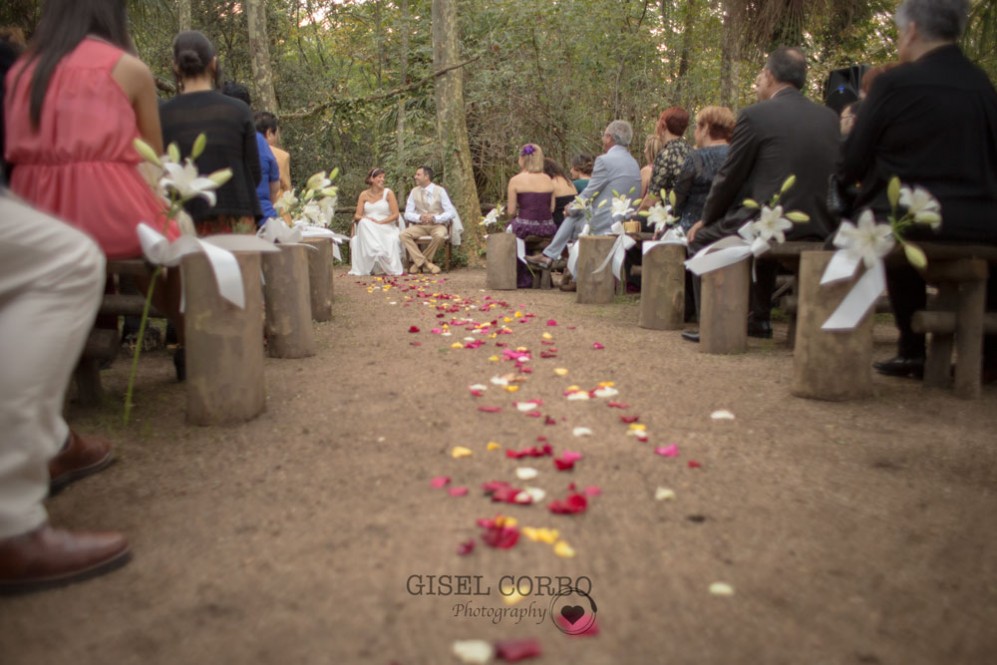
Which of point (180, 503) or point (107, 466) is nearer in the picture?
point (180, 503)

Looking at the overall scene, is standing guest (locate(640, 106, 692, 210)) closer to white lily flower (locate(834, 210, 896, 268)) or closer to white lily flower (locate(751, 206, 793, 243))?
white lily flower (locate(751, 206, 793, 243))

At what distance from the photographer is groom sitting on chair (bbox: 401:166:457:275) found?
11.9 meters

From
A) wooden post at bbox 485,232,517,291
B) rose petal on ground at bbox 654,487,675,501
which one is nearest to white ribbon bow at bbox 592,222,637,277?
wooden post at bbox 485,232,517,291

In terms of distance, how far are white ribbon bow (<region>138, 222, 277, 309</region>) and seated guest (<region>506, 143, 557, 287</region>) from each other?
6628mm

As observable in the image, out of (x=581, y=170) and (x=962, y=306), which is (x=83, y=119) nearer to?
(x=962, y=306)

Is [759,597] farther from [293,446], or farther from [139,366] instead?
[139,366]

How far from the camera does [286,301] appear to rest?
4.88 m

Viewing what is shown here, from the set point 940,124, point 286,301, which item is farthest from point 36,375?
point 940,124

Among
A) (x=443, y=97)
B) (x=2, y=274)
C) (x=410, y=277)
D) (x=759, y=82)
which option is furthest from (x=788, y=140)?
(x=443, y=97)

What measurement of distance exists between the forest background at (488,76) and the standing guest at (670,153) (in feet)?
14.9

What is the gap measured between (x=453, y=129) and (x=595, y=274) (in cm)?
579

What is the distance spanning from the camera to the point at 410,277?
11445 mm

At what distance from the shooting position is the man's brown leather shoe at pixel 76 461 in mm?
2738

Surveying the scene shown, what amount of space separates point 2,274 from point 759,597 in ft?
6.47
